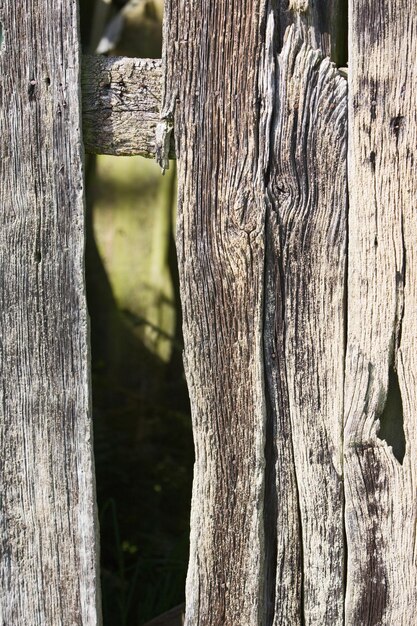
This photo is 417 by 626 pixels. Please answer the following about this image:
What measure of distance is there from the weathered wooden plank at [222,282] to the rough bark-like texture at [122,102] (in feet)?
0.17

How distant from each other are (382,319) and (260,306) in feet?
0.85

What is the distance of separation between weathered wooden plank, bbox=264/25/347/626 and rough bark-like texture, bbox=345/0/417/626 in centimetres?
3

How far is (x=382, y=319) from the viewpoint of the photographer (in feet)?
5.46

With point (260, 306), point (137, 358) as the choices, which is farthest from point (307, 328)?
point (137, 358)

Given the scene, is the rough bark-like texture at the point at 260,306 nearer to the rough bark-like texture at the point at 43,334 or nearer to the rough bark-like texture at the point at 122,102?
the rough bark-like texture at the point at 122,102

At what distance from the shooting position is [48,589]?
1.87m

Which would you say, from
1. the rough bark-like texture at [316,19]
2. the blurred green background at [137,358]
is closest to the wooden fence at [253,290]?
the rough bark-like texture at [316,19]

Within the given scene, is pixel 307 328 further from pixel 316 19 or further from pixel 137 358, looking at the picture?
pixel 137 358

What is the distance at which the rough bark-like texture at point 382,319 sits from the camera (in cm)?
159

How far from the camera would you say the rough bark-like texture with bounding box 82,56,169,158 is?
1.69 m

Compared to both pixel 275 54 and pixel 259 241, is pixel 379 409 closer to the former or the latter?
pixel 259 241

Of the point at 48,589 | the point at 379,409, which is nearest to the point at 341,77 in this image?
the point at 379,409

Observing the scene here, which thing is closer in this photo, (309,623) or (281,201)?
(281,201)

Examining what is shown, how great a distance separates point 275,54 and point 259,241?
1.26ft
